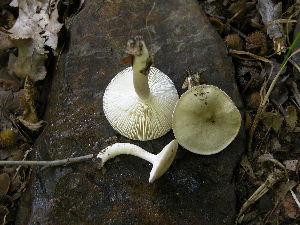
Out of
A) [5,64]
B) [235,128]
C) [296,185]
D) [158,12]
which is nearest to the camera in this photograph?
[235,128]

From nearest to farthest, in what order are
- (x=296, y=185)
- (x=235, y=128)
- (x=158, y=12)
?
(x=235, y=128), (x=296, y=185), (x=158, y=12)

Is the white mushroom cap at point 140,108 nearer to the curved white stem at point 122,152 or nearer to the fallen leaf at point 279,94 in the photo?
the curved white stem at point 122,152

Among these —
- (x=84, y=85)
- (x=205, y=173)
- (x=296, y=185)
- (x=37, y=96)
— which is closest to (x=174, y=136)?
(x=205, y=173)

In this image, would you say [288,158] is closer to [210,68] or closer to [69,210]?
[210,68]

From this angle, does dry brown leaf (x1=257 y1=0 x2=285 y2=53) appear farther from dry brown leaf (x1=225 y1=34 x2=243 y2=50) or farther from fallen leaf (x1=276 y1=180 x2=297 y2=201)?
fallen leaf (x1=276 y1=180 x2=297 y2=201)

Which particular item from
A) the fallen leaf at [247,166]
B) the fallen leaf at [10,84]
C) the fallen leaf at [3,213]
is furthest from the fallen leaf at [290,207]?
the fallen leaf at [10,84]

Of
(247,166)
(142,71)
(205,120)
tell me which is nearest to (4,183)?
(142,71)
